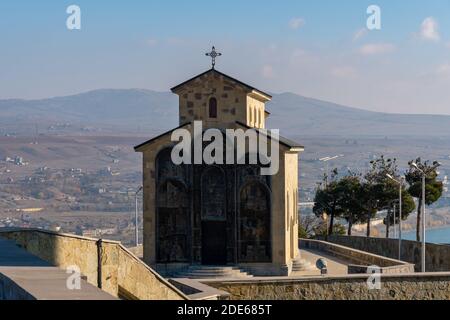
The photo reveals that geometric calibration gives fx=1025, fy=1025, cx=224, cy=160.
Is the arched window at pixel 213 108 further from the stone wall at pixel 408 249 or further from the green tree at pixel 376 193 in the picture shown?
the green tree at pixel 376 193

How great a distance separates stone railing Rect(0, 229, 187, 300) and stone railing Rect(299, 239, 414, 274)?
12.3m

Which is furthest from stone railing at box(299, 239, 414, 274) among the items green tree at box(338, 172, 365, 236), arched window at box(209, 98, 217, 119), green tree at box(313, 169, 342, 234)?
green tree at box(313, 169, 342, 234)

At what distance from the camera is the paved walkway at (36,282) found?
13328 mm

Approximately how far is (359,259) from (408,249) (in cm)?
514

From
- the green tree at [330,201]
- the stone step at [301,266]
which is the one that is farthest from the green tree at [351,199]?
the stone step at [301,266]

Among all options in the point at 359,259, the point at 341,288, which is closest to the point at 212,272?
the point at 359,259

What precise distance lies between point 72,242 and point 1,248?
1459 mm

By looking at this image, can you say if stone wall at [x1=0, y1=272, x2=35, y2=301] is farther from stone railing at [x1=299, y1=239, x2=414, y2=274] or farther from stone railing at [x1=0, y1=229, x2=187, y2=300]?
stone railing at [x1=299, y1=239, x2=414, y2=274]

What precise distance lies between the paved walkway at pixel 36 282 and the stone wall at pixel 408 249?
2707cm

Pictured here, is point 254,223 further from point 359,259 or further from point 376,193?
point 376,193
